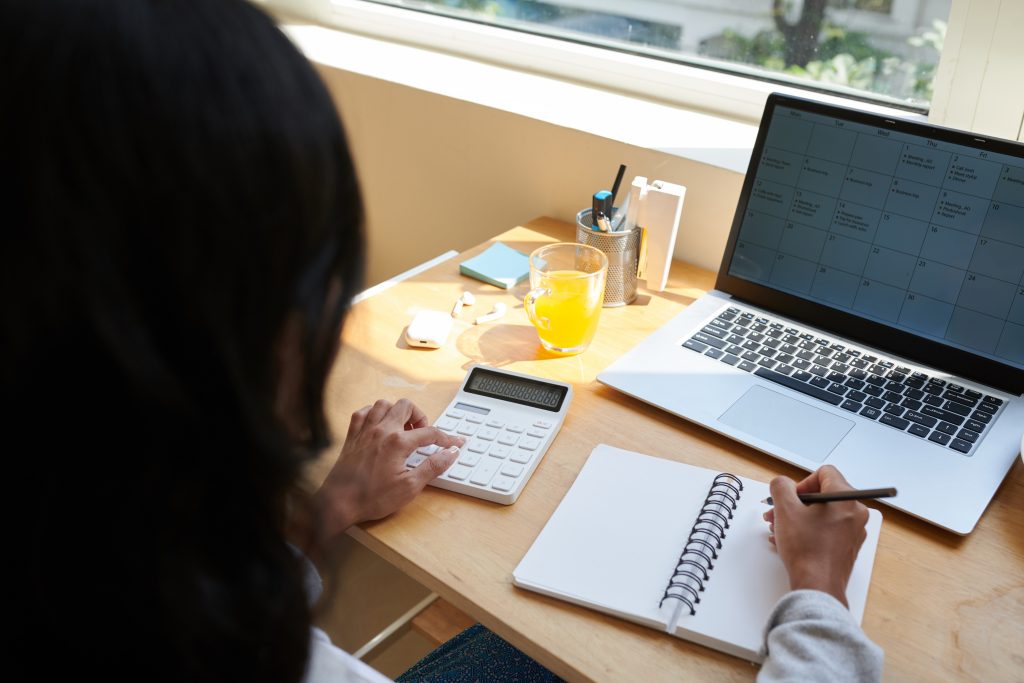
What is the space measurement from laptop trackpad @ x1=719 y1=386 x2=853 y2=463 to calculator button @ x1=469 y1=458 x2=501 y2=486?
0.89 ft

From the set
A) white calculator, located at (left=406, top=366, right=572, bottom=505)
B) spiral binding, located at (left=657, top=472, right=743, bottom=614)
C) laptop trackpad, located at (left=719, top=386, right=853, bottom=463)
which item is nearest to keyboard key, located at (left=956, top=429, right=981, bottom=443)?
laptop trackpad, located at (left=719, top=386, right=853, bottom=463)

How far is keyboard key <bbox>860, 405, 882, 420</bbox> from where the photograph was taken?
3.10 ft

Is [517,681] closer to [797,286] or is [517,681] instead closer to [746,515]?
[746,515]

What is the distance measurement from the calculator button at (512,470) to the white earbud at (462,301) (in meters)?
0.36

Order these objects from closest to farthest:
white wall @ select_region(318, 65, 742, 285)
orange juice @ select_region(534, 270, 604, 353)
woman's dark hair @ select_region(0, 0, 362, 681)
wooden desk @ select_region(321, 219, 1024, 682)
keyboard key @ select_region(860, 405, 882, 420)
→ woman's dark hair @ select_region(0, 0, 362, 681) → wooden desk @ select_region(321, 219, 1024, 682) → keyboard key @ select_region(860, 405, 882, 420) → orange juice @ select_region(534, 270, 604, 353) → white wall @ select_region(318, 65, 742, 285)

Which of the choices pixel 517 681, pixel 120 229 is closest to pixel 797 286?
pixel 517 681

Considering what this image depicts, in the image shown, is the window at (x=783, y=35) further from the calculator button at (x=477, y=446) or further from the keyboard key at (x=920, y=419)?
the calculator button at (x=477, y=446)

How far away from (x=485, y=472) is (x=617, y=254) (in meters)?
0.44

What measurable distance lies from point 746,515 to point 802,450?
0.43ft

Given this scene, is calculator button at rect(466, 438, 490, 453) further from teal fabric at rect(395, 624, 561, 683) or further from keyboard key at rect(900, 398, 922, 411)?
keyboard key at rect(900, 398, 922, 411)

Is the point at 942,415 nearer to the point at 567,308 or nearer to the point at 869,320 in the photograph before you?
the point at 869,320

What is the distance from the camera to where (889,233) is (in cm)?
101

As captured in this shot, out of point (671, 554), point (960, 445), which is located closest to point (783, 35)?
point (960, 445)

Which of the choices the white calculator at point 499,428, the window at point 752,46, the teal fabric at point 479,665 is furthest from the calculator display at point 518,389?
the window at point 752,46
